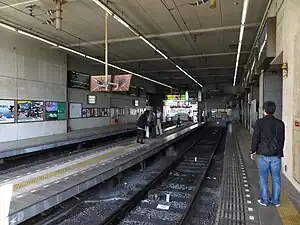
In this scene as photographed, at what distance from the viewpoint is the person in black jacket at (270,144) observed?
127 inches

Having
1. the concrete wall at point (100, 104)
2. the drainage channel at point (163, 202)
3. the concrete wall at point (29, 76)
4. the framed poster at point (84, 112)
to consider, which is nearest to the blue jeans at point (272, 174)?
the drainage channel at point (163, 202)

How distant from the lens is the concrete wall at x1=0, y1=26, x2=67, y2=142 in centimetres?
968

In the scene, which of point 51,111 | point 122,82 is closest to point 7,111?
point 51,111

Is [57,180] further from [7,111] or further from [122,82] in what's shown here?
[7,111]

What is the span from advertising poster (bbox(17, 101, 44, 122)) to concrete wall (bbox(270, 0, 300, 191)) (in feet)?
32.4

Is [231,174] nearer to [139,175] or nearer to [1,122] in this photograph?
[139,175]

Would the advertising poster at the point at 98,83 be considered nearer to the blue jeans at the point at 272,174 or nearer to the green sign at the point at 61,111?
the green sign at the point at 61,111

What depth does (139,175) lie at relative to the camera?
24.9 feet

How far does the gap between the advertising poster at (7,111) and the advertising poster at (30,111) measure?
310mm

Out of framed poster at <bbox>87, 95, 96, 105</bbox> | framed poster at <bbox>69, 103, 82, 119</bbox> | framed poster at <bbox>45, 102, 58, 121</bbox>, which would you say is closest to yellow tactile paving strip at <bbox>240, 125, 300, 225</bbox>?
framed poster at <bbox>45, 102, 58, 121</bbox>

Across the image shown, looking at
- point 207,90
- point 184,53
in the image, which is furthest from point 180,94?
point 184,53

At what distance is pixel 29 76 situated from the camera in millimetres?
10836

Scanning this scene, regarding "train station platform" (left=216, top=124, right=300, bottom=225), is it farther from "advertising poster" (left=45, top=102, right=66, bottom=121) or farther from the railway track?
"advertising poster" (left=45, top=102, right=66, bottom=121)

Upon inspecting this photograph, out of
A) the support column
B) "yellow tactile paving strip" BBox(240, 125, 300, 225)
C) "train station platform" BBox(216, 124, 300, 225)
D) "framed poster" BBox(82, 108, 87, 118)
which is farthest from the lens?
"framed poster" BBox(82, 108, 87, 118)
